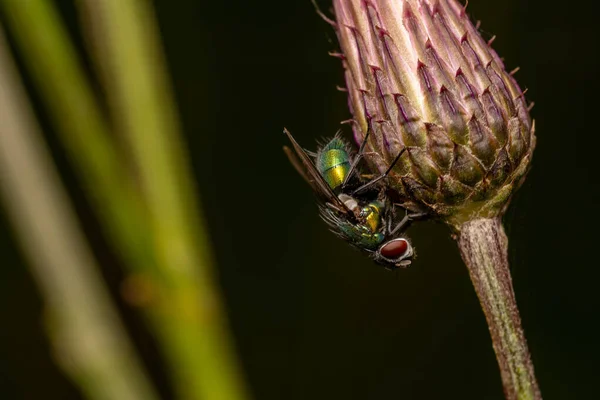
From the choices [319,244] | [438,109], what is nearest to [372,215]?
[438,109]

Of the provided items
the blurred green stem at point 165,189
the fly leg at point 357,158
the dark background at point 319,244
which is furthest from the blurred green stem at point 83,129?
the dark background at point 319,244

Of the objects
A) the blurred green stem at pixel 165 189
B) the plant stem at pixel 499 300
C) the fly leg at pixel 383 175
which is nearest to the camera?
the plant stem at pixel 499 300

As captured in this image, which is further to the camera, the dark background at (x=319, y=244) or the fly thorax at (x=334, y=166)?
the dark background at (x=319, y=244)

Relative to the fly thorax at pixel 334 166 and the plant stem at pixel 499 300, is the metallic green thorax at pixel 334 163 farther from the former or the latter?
the plant stem at pixel 499 300

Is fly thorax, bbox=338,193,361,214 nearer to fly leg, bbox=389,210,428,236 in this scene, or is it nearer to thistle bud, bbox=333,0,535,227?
fly leg, bbox=389,210,428,236

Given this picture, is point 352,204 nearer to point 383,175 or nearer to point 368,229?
point 368,229

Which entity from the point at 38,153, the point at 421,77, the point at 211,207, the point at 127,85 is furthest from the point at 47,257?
the point at 211,207

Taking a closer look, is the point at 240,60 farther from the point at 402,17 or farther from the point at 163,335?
the point at 402,17
